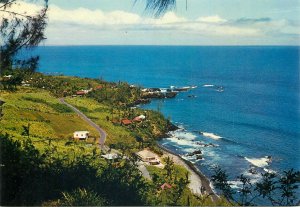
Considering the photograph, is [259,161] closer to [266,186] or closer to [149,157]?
[149,157]

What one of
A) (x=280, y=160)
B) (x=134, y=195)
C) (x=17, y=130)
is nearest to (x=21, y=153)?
(x=134, y=195)

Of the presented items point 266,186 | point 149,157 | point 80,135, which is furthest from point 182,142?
point 266,186

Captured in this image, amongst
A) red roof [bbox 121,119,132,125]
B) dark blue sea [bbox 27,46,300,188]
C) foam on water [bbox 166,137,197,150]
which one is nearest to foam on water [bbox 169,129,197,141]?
dark blue sea [bbox 27,46,300,188]

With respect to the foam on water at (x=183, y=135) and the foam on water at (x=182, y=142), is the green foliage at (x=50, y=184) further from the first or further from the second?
the foam on water at (x=183, y=135)

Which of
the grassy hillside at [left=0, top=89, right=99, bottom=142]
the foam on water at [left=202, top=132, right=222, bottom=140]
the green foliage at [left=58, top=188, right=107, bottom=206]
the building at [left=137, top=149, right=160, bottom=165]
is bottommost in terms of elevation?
the foam on water at [left=202, top=132, right=222, bottom=140]

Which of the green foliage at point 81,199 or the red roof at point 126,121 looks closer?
the green foliage at point 81,199

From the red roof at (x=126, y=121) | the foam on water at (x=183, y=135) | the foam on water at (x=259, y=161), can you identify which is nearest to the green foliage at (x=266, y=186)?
the foam on water at (x=259, y=161)

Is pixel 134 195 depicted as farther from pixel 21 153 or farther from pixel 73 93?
pixel 73 93

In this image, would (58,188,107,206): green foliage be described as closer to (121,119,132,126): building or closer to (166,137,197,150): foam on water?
(121,119,132,126): building

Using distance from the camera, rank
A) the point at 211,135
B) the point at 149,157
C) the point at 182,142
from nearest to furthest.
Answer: the point at 149,157
the point at 182,142
the point at 211,135
